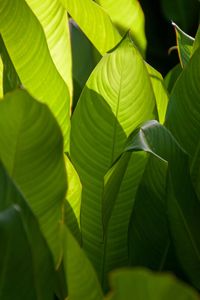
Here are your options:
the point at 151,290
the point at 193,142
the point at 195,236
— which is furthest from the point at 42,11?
the point at 151,290

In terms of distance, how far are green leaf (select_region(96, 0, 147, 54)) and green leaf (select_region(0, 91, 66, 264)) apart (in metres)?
0.56

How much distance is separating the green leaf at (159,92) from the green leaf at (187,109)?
105 mm

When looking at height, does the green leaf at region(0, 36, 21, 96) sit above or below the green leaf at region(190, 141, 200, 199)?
above

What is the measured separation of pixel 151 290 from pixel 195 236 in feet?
1.15

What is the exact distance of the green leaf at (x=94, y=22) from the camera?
116 centimetres

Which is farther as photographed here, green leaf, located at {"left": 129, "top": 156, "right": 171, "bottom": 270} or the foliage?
green leaf, located at {"left": 129, "top": 156, "right": 171, "bottom": 270}

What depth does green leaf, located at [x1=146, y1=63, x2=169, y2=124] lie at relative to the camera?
1.16 metres

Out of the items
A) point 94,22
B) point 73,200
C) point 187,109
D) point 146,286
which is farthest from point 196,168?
point 146,286

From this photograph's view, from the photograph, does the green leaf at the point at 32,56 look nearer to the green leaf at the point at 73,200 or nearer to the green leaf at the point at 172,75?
the green leaf at the point at 73,200

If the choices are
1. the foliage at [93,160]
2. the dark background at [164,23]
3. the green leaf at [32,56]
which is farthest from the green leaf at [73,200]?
the dark background at [164,23]

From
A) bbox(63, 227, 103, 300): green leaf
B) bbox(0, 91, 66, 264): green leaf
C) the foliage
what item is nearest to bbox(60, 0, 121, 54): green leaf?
the foliage

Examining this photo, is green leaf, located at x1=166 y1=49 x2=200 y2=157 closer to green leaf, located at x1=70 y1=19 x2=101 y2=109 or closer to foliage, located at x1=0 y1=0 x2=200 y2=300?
foliage, located at x1=0 y1=0 x2=200 y2=300

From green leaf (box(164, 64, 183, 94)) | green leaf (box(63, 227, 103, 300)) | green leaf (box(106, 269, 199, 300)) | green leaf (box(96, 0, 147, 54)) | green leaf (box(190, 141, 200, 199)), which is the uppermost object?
green leaf (box(106, 269, 199, 300))

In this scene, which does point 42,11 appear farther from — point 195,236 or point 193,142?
point 195,236
